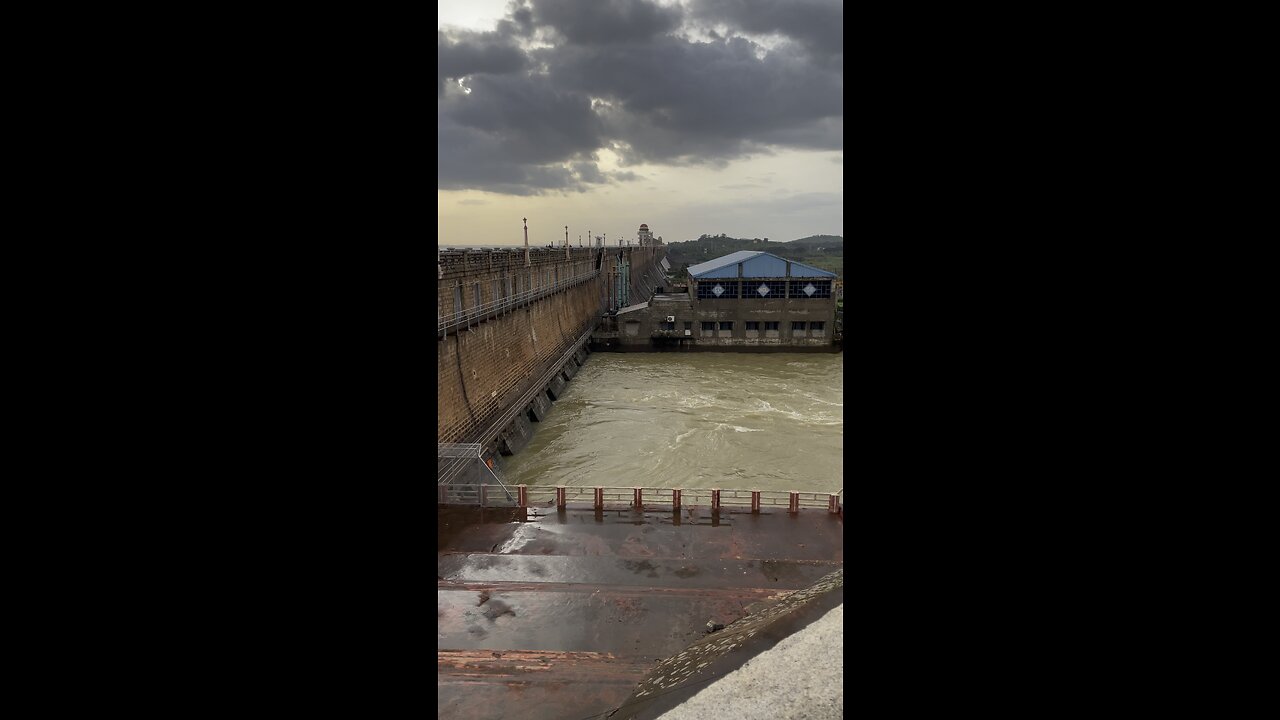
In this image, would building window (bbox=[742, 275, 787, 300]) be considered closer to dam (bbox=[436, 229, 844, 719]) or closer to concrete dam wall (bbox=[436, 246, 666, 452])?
concrete dam wall (bbox=[436, 246, 666, 452])

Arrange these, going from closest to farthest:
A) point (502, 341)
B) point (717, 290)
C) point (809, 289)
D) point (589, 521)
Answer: point (589, 521) < point (502, 341) < point (809, 289) < point (717, 290)

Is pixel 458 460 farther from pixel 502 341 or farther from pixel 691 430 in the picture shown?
pixel 691 430

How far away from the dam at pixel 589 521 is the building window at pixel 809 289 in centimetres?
958

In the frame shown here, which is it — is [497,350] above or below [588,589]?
above

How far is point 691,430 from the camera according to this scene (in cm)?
1970

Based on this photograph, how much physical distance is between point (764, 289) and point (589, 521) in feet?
84.5

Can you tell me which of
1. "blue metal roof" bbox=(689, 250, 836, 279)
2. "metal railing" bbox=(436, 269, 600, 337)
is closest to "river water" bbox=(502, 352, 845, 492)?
"metal railing" bbox=(436, 269, 600, 337)

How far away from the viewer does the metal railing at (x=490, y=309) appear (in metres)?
15.6

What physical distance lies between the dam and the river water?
86 millimetres

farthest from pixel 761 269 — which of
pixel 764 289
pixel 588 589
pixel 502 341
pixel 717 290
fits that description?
pixel 588 589

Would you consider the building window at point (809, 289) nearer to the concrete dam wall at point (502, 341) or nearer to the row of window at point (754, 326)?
the row of window at point (754, 326)

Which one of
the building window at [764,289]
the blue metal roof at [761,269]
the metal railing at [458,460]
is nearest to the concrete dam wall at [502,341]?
the metal railing at [458,460]
